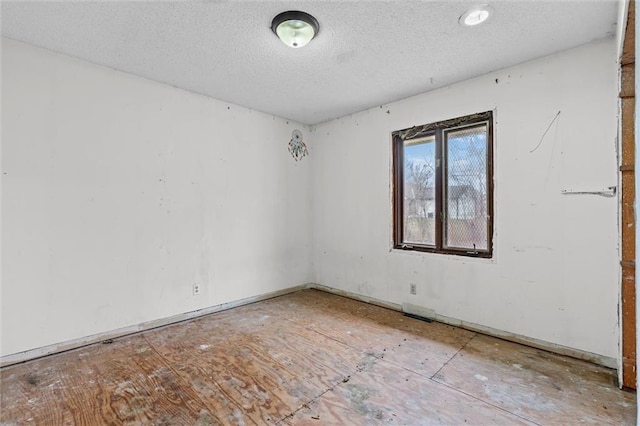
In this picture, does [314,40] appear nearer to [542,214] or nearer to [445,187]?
[445,187]

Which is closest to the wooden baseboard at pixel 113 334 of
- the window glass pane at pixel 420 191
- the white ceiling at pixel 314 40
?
the window glass pane at pixel 420 191

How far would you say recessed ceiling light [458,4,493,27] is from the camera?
6.35 feet

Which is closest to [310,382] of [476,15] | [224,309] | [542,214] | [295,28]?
[224,309]

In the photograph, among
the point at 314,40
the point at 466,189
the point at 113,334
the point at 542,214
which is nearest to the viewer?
the point at 314,40

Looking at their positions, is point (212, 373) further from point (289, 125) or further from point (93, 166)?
point (289, 125)

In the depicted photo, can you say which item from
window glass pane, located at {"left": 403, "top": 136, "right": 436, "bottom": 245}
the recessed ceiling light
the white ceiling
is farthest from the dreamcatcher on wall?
the recessed ceiling light

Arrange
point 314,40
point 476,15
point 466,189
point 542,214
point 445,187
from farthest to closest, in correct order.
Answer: point 445,187, point 466,189, point 542,214, point 314,40, point 476,15

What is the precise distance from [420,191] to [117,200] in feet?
10.4

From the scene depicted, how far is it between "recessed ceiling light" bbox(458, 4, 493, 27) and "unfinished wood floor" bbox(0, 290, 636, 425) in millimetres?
2511

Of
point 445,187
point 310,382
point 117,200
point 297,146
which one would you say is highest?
point 297,146

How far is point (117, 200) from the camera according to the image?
9.09ft

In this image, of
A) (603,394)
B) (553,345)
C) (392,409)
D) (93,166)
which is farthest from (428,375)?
(93,166)

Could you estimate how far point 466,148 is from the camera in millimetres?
3074

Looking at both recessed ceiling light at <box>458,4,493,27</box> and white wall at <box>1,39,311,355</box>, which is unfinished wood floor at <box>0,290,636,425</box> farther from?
recessed ceiling light at <box>458,4,493,27</box>
